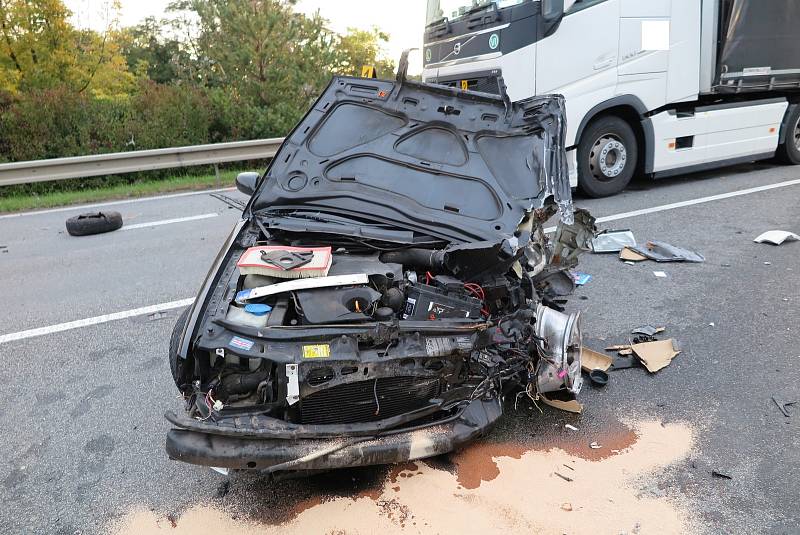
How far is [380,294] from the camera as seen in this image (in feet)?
8.53

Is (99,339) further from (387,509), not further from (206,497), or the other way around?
(387,509)

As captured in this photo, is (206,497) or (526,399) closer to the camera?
(206,497)

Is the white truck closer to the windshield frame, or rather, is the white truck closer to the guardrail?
the windshield frame

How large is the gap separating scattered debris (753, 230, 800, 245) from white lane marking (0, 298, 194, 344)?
5.54 metres

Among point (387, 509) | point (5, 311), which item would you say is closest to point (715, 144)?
point (387, 509)

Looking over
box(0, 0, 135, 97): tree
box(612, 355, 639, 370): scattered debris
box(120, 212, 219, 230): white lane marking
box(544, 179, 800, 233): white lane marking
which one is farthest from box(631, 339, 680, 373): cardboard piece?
box(0, 0, 135, 97): tree

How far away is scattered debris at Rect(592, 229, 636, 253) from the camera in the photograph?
549 centimetres

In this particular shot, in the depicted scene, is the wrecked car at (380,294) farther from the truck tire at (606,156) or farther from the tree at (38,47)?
the tree at (38,47)

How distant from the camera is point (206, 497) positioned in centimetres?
252

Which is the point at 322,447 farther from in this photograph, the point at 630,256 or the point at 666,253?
the point at 666,253

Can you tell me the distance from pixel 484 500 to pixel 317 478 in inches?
31.1

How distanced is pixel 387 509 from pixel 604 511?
37.2 inches

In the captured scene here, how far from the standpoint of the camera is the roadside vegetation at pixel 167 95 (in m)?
10.9

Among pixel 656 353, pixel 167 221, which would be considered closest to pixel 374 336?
pixel 656 353
